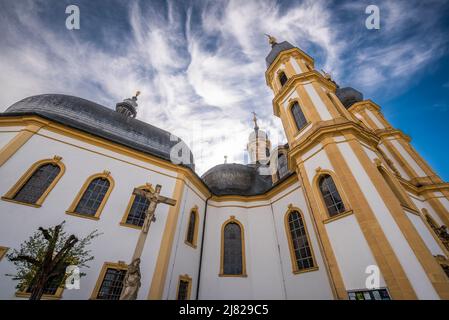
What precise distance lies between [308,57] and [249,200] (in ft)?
38.8

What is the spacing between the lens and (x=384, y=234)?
672 cm

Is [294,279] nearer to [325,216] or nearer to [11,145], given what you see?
[325,216]

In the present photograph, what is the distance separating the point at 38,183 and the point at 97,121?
16.4 feet

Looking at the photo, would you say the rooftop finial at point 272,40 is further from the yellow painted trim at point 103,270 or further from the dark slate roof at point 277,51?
the yellow painted trim at point 103,270

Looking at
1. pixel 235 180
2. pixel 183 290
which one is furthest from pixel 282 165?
pixel 183 290

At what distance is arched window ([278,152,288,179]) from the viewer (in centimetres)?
1525

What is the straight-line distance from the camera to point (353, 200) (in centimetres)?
770

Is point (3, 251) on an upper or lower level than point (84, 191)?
lower

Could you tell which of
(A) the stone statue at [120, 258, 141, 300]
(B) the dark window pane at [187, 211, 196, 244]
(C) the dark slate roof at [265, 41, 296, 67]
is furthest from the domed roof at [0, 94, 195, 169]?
Result: (C) the dark slate roof at [265, 41, 296, 67]

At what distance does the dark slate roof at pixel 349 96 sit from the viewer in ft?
66.2

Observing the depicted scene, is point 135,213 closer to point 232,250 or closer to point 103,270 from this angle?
point 103,270

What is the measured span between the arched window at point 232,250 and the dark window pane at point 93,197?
7597 mm

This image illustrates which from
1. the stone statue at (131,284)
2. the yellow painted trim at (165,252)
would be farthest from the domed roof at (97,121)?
the stone statue at (131,284)
